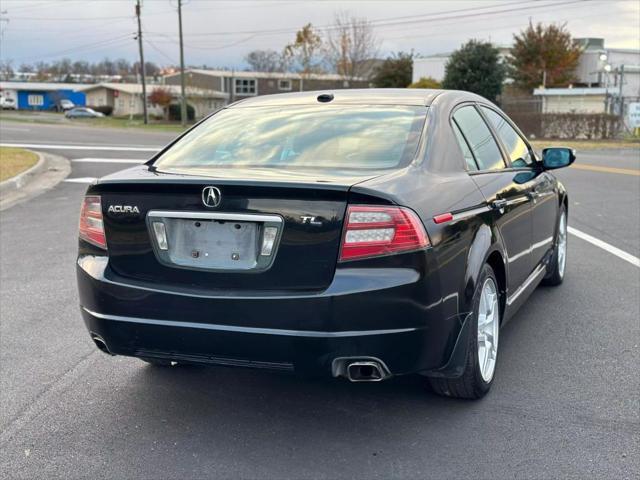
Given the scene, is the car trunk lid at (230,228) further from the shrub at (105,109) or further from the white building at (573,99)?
the shrub at (105,109)

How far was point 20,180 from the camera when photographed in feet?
45.5

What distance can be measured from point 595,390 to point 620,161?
1870 cm

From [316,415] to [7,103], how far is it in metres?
A: 105

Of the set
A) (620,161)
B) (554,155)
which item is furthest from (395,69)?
(554,155)

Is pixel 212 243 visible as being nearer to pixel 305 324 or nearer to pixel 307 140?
pixel 305 324

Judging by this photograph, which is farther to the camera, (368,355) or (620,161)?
(620,161)

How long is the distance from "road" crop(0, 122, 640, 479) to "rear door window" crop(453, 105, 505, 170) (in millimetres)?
1235

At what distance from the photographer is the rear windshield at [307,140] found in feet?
12.8

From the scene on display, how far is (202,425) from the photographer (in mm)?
3758

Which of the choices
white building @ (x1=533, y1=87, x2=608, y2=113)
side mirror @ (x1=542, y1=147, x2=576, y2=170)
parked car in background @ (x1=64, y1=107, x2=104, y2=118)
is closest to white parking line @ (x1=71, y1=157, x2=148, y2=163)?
side mirror @ (x1=542, y1=147, x2=576, y2=170)

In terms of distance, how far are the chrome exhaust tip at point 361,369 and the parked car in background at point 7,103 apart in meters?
103

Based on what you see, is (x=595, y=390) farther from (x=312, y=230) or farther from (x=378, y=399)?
(x=312, y=230)

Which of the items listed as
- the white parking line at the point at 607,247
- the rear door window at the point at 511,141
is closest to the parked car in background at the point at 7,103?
the white parking line at the point at 607,247

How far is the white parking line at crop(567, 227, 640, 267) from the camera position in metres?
7.63
